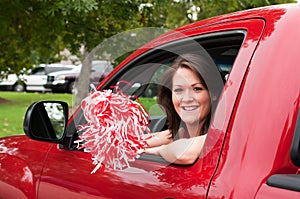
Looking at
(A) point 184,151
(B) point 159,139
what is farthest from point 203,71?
(B) point 159,139

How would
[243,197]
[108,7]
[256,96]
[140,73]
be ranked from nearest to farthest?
[243,197]
[256,96]
[140,73]
[108,7]

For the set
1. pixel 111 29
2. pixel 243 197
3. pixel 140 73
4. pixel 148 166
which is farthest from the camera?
pixel 111 29

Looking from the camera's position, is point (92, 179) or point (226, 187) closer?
point (226, 187)

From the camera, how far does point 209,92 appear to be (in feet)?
8.15

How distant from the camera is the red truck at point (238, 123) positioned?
196 centimetres

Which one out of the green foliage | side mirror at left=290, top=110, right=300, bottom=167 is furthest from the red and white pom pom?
the green foliage

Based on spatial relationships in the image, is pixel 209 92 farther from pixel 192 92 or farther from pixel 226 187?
pixel 226 187

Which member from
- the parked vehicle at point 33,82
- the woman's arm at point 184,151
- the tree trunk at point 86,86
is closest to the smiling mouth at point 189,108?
the woman's arm at point 184,151

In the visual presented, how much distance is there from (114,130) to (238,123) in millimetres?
606

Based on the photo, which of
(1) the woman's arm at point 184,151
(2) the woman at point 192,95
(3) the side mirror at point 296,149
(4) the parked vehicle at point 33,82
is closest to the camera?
(3) the side mirror at point 296,149

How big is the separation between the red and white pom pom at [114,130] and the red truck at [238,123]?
0.22ft

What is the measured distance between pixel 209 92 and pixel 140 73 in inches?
21.0

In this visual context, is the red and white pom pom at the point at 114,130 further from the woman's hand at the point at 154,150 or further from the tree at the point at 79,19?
the tree at the point at 79,19

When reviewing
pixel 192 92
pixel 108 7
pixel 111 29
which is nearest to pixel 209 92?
pixel 192 92
